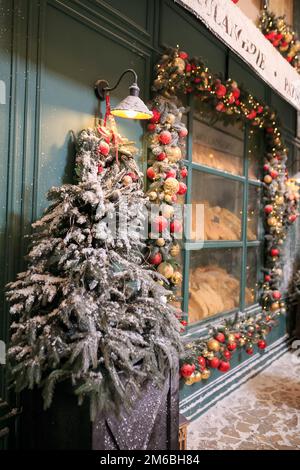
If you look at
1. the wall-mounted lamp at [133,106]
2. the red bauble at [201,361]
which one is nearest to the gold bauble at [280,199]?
the red bauble at [201,361]

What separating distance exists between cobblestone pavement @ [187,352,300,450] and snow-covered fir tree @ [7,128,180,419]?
147cm

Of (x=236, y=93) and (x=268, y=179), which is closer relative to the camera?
(x=236, y=93)

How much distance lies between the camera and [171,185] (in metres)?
2.98

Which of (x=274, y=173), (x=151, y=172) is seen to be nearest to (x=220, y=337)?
(x=151, y=172)

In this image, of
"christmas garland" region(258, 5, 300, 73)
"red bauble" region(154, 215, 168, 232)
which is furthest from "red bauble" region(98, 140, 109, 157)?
"christmas garland" region(258, 5, 300, 73)

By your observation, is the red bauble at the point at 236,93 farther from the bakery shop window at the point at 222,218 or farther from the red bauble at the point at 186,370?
the red bauble at the point at 186,370

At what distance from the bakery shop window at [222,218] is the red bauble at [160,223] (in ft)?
2.46

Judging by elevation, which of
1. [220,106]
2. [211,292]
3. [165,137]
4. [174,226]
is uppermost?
[220,106]

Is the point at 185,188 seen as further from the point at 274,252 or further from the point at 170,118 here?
the point at 274,252

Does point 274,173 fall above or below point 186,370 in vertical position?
above

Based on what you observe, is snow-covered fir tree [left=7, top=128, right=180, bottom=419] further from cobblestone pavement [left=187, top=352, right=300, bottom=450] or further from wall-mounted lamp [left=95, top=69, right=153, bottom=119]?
cobblestone pavement [left=187, top=352, right=300, bottom=450]

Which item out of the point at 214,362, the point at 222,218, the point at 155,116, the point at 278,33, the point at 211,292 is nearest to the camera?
the point at 155,116

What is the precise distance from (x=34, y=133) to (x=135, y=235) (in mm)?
839

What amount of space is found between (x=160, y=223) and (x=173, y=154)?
57 centimetres
